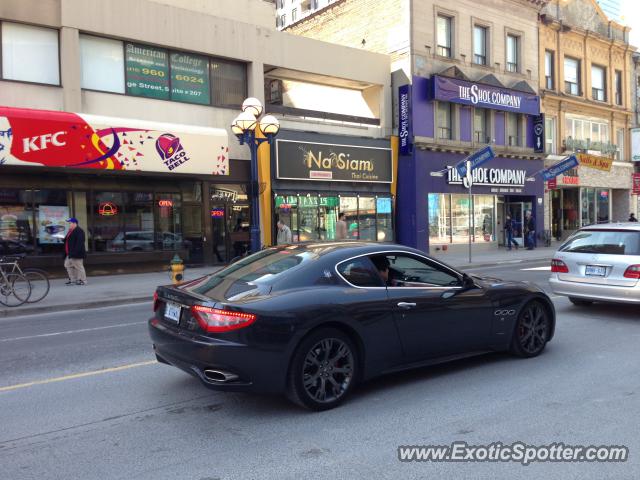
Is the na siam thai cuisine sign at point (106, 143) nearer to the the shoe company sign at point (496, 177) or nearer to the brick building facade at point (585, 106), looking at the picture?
the the shoe company sign at point (496, 177)

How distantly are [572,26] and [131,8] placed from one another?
949 inches

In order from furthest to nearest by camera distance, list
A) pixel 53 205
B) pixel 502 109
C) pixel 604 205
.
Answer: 1. pixel 604 205
2. pixel 502 109
3. pixel 53 205

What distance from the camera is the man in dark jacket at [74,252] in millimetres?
14141

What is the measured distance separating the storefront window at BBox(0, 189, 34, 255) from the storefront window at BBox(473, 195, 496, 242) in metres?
18.7

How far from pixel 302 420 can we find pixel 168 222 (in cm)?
1490

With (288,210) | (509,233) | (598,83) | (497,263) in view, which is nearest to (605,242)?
(497,263)

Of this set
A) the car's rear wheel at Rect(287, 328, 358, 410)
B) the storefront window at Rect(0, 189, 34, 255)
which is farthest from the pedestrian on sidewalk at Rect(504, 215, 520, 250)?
the car's rear wheel at Rect(287, 328, 358, 410)

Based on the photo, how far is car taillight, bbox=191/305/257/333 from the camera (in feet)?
14.2

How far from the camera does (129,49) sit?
56.3 ft

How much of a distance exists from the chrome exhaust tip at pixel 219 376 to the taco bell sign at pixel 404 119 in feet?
65.3

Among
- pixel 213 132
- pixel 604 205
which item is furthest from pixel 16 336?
pixel 604 205

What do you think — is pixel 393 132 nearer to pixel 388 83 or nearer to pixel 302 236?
pixel 388 83

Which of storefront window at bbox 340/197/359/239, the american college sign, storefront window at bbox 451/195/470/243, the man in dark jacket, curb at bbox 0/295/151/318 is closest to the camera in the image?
curb at bbox 0/295/151/318

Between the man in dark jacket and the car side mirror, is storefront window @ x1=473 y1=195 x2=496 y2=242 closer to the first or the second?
the man in dark jacket
